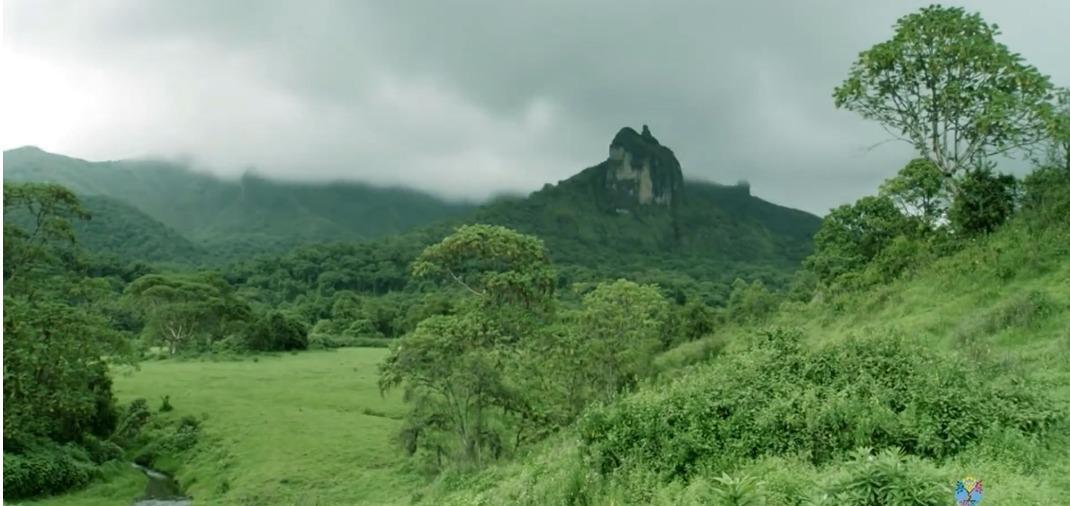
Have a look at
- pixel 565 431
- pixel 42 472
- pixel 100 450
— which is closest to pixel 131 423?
pixel 100 450

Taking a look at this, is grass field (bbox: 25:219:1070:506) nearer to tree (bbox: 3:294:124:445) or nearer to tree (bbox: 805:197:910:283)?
tree (bbox: 3:294:124:445)

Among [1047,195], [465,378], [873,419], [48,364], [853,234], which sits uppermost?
[853,234]

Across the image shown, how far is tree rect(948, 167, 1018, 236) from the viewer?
20766 mm

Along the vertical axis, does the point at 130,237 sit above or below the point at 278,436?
above

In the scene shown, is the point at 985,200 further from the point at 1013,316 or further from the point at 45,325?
the point at 45,325

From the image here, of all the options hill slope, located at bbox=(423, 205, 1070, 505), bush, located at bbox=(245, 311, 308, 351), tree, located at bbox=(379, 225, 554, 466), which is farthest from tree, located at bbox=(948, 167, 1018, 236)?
bush, located at bbox=(245, 311, 308, 351)

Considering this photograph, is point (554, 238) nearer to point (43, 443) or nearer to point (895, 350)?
point (43, 443)

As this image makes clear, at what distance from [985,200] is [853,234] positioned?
18243mm

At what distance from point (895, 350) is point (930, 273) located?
1014 cm

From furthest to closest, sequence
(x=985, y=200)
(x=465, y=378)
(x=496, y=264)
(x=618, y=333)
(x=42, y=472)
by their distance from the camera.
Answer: (x=496, y=264)
(x=42, y=472)
(x=618, y=333)
(x=465, y=378)
(x=985, y=200)

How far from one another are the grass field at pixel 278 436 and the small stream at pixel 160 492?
0.46 metres

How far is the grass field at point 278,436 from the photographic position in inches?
1221

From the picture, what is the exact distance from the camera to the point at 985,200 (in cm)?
2094

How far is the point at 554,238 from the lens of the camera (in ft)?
627
